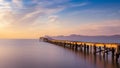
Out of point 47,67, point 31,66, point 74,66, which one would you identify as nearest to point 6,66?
point 31,66

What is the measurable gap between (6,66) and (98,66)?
8743mm

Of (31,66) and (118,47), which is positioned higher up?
(118,47)

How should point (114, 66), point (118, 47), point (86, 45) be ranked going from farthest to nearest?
point (86, 45), point (118, 47), point (114, 66)

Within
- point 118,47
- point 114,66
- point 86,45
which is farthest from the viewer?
point 86,45

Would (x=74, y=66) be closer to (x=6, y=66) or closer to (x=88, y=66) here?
(x=88, y=66)

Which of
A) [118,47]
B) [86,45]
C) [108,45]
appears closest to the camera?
[118,47]

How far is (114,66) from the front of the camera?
897 inches

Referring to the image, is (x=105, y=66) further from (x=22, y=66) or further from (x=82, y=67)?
(x=22, y=66)

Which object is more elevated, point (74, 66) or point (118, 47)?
point (118, 47)

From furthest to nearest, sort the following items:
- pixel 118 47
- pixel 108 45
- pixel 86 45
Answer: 1. pixel 86 45
2. pixel 108 45
3. pixel 118 47

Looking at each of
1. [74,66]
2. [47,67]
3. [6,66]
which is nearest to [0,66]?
[6,66]

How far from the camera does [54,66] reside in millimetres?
24125

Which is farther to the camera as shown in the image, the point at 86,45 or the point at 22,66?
the point at 86,45

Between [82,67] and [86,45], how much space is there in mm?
17686
